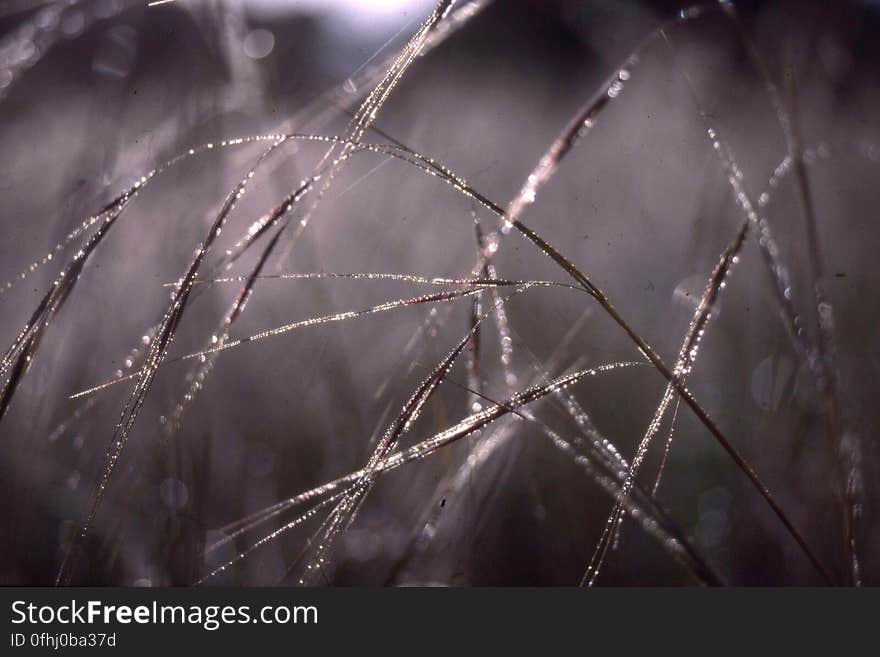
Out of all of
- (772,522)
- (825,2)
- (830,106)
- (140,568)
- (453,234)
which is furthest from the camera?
(825,2)

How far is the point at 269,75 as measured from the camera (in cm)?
113

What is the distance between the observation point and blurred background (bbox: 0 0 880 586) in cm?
94

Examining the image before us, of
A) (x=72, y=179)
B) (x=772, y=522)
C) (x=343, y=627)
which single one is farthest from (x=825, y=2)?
(x=343, y=627)

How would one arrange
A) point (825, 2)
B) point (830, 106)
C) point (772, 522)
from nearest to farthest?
point (772, 522) < point (830, 106) < point (825, 2)

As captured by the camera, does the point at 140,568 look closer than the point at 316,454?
Yes

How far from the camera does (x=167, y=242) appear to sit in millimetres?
1084

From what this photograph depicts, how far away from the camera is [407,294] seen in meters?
1.49

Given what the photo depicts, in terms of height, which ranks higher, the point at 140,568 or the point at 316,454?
the point at 316,454

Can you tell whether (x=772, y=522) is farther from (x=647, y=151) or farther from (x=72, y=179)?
(x=72, y=179)

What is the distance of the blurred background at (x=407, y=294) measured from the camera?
0.94 metres

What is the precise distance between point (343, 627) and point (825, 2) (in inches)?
62.0

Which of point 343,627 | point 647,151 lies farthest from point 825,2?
point 343,627

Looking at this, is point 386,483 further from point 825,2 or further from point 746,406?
point 825,2

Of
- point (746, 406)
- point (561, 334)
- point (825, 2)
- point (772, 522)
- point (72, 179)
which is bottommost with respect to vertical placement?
point (772, 522)
